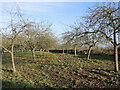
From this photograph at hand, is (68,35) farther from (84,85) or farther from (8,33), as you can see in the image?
(8,33)

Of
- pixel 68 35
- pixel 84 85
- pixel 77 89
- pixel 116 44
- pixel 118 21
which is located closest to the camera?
pixel 77 89

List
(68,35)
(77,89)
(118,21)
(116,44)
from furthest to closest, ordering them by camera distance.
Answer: (68,35), (116,44), (118,21), (77,89)

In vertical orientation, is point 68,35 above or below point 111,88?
above

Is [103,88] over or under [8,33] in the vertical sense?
under

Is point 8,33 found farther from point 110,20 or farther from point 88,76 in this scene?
point 110,20

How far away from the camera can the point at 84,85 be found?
6.79 metres

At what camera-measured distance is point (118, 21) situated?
8.01 metres

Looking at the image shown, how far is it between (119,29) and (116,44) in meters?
1.15

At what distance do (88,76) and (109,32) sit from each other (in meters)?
3.46

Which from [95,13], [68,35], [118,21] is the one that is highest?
[95,13]

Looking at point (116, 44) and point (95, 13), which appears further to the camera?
point (116, 44)

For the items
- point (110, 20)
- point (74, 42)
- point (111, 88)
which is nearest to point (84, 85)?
point (111, 88)

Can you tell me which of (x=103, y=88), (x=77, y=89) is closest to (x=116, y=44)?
(x=103, y=88)

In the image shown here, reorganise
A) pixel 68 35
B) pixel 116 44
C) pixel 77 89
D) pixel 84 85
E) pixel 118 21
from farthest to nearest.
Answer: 1. pixel 68 35
2. pixel 116 44
3. pixel 118 21
4. pixel 84 85
5. pixel 77 89
